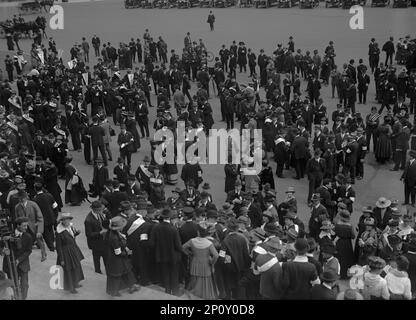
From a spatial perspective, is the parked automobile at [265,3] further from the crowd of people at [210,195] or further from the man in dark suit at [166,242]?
the man in dark suit at [166,242]

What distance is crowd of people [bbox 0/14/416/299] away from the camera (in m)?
9.42

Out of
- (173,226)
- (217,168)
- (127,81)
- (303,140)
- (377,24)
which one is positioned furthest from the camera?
(377,24)

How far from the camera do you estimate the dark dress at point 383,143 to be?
1672 centimetres

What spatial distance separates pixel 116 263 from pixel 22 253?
1495 millimetres

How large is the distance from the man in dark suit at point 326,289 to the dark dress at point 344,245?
108 inches

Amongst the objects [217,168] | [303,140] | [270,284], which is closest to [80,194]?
[217,168]

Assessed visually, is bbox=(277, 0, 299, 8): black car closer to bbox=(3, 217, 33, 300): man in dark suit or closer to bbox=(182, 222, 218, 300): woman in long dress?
bbox=(182, 222, 218, 300): woman in long dress

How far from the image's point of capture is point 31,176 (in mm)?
13844

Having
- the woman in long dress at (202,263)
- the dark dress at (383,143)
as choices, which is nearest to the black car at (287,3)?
the dark dress at (383,143)

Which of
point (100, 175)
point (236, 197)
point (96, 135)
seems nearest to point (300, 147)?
point (236, 197)

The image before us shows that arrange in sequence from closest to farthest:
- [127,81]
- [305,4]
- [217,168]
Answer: [217,168] → [127,81] → [305,4]

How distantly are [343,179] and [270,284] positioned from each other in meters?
4.88

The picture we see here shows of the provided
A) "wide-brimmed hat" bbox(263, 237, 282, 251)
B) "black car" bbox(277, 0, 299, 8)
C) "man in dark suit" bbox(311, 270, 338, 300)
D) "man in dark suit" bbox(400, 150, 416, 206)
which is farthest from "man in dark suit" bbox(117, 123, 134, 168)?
"black car" bbox(277, 0, 299, 8)
